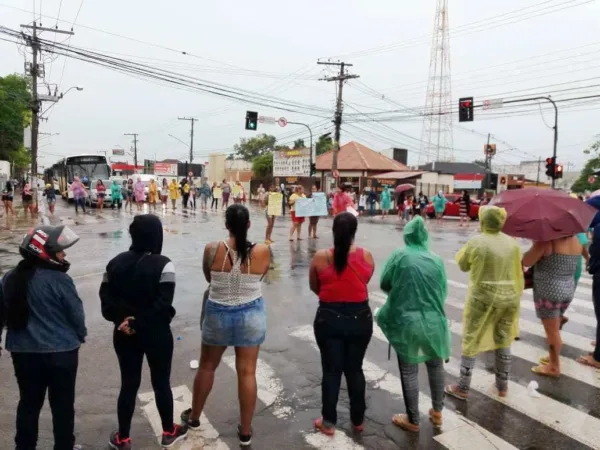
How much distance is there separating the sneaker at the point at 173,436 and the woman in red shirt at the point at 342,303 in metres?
1.14

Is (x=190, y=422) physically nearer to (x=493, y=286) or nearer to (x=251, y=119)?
(x=493, y=286)

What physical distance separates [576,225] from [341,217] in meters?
2.62

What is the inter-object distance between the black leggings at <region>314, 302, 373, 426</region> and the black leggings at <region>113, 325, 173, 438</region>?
3.76 ft

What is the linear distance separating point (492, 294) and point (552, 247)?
109cm

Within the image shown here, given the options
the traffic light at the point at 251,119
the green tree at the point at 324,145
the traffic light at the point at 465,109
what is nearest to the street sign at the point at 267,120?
the traffic light at the point at 251,119

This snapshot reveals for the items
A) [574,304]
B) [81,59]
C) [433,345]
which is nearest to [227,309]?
[433,345]

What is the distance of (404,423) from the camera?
395 cm

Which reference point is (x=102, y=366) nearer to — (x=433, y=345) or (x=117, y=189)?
(x=433, y=345)

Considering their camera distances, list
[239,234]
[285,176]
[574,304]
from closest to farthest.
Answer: [239,234]
[574,304]
[285,176]

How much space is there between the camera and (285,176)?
1655 inches

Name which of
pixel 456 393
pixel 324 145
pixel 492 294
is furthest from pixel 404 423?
pixel 324 145

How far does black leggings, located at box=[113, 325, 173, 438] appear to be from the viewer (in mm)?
3381

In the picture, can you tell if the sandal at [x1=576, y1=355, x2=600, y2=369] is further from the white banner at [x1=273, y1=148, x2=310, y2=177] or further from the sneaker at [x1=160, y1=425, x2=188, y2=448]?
the white banner at [x1=273, y1=148, x2=310, y2=177]

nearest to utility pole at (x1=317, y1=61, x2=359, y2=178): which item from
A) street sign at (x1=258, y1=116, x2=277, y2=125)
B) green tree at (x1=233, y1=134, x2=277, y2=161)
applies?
Result: street sign at (x1=258, y1=116, x2=277, y2=125)
